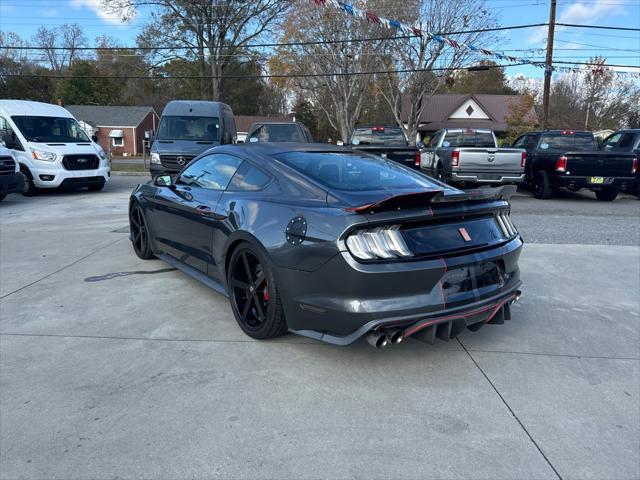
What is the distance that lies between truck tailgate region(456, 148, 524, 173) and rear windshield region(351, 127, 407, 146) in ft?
8.52

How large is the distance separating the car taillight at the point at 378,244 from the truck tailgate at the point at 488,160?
948cm

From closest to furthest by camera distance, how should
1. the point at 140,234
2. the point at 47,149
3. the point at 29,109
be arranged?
the point at 140,234
the point at 47,149
the point at 29,109

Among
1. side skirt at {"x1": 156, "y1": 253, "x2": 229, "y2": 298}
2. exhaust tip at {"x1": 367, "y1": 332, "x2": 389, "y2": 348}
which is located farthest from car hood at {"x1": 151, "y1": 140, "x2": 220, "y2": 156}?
exhaust tip at {"x1": 367, "y1": 332, "x2": 389, "y2": 348}

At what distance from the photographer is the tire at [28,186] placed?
41.5ft

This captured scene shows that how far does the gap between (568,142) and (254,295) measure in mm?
12783

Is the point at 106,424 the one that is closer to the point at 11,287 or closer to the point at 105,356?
the point at 105,356

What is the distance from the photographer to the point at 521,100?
36031 mm

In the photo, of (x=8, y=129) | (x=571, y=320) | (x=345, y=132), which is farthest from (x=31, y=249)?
(x=345, y=132)

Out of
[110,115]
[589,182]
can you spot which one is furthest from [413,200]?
[110,115]

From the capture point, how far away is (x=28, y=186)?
1277 cm

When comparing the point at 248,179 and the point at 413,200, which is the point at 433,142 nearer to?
the point at 248,179

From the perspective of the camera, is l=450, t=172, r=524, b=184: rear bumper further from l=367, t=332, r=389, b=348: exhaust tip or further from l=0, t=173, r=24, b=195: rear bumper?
l=0, t=173, r=24, b=195: rear bumper

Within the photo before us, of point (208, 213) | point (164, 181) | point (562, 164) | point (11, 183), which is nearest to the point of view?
point (208, 213)

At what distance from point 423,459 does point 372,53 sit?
101ft
